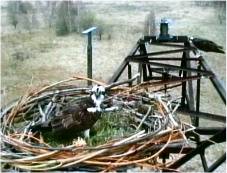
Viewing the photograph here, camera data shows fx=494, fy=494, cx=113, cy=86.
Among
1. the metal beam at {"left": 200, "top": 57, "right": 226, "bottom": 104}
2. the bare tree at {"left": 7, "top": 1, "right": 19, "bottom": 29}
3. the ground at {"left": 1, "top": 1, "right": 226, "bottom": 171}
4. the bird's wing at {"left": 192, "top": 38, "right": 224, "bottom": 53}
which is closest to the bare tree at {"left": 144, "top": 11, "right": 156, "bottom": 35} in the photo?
the ground at {"left": 1, "top": 1, "right": 226, "bottom": 171}

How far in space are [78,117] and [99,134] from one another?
0.67 feet

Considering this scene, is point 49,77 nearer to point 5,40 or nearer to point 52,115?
point 5,40

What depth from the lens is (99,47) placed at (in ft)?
44.8

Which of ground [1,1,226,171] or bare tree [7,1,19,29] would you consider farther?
bare tree [7,1,19,29]

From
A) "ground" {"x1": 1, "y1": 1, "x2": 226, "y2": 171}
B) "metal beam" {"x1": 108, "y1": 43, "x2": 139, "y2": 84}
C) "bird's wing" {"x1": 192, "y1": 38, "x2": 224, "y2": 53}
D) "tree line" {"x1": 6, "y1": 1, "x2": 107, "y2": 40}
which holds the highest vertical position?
"bird's wing" {"x1": 192, "y1": 38, "x2": 224, "y2": 53}

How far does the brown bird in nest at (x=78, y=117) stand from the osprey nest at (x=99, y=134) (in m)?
0.03

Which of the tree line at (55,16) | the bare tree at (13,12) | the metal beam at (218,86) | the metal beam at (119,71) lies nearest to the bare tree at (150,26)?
the tree line at (55,16)

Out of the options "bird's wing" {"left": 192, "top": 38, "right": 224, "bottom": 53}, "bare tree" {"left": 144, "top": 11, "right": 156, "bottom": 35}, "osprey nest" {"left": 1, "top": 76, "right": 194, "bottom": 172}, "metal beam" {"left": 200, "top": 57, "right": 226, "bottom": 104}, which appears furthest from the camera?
"bare tree" {"left": 144, "top": 11, "right": 156, "bottom": 35}

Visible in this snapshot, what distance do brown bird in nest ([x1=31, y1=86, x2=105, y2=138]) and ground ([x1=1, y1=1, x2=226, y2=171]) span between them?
4.84 m

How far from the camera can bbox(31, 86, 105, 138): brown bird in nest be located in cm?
296

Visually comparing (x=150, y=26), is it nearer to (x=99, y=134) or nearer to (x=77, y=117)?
(x=99, y=134)

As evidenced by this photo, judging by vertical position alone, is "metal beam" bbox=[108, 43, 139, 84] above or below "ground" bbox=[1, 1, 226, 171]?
above

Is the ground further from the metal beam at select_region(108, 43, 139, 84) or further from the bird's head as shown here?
the bird's head

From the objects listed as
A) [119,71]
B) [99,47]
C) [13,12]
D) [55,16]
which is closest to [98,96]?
[119,71]
